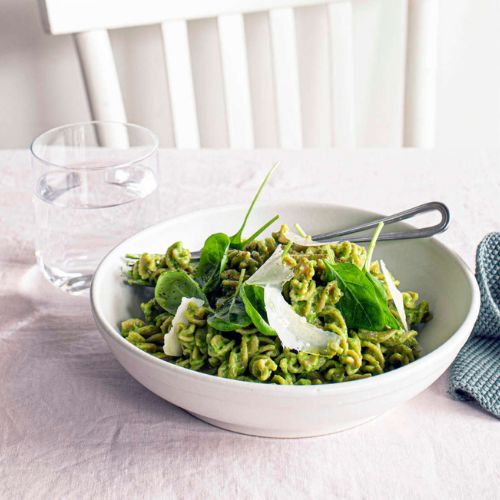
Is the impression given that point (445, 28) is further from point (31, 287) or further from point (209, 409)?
point (209, 409)

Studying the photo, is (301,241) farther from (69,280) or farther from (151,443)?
(69,280)

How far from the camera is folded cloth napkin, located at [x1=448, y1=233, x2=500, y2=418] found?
694 mm

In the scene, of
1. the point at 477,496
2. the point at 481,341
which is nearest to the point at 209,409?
the point at 477,496

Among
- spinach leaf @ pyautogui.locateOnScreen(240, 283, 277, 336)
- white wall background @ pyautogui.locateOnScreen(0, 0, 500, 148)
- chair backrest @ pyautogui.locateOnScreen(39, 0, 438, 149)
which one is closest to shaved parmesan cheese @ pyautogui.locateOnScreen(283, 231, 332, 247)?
spinach leaf @ pyautogui.locateOnScreen(240, 283, 277, 336)

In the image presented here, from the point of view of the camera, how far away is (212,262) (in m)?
0.76

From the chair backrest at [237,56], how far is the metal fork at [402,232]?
0.94 meters

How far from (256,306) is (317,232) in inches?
11.6

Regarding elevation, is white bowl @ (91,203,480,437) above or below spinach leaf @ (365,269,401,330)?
below

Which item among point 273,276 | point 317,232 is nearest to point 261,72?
point 317,232

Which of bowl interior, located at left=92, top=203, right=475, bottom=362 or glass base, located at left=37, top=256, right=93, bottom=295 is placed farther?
glass base, located at left=37, top=256, right=93, bottom=295

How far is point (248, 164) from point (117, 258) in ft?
1.93

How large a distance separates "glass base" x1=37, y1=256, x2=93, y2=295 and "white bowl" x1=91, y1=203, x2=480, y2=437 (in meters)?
0.15

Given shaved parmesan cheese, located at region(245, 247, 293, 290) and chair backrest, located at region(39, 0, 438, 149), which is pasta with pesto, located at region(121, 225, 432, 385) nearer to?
shaved parmesan cheese, located at region(245, 247, 293, 290)

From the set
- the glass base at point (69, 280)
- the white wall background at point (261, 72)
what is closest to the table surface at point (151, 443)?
the glass base at point (69, 280)
